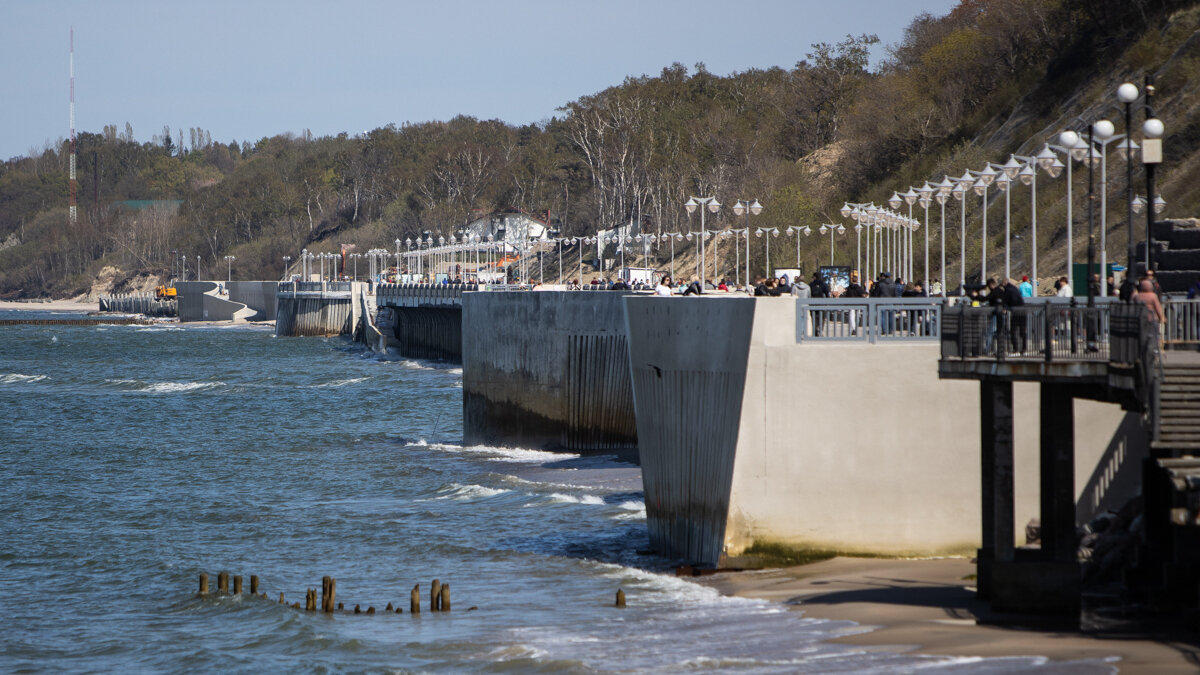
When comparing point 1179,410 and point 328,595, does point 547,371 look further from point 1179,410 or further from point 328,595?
point 1179,410

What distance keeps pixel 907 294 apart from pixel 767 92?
92750 mm

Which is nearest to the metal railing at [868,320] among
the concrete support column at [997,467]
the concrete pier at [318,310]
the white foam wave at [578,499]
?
the concrete support column at [997,467]

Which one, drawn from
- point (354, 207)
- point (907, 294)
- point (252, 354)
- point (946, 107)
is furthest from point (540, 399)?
point (354, 207)

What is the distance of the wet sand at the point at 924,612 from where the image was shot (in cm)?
1423

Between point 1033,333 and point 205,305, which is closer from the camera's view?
point 1033,333

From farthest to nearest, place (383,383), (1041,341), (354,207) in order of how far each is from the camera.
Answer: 1. (354,207)
2. (383,383)
3. (1041,341)

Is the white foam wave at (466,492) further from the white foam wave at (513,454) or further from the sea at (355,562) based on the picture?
the white foam wave at (513,454)

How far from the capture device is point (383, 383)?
215 ft

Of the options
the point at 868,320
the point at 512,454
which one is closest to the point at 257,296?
the point at 512,454

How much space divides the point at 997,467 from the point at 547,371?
19.4 meters

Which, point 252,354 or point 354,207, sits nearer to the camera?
point 252,354

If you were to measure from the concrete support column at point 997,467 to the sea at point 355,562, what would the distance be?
1.59 meters

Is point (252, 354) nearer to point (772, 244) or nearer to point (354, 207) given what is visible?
point (772, 244)

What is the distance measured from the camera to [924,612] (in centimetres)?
1616
